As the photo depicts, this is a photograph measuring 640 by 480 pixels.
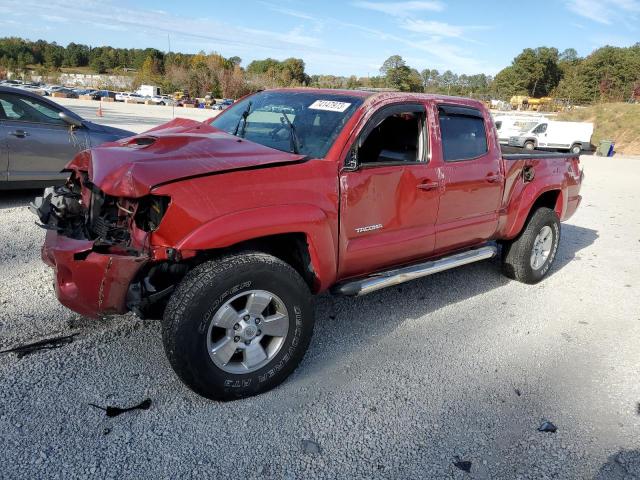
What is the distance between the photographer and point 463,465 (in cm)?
251

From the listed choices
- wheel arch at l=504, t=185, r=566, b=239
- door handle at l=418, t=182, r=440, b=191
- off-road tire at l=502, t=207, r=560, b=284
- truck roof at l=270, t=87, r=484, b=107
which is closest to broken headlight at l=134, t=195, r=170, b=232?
truck roof at l=270, t=87, r=484, b=107

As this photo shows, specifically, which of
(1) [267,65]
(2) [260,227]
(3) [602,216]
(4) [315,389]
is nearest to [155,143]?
(2) [260,227]

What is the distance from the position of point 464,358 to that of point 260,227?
6.20 feet

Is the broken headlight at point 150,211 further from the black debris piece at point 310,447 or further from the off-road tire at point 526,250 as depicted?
the off-road tire at point 526,250

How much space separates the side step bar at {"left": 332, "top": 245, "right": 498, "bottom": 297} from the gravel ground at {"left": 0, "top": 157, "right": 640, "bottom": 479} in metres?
0.48

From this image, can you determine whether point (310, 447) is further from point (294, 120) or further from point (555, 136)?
point (555, 136)

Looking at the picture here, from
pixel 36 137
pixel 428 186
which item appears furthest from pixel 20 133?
pixel 428 186

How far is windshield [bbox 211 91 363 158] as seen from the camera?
3.39 metres

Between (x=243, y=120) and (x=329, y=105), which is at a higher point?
(x=329, y=105)

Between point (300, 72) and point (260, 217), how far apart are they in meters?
121

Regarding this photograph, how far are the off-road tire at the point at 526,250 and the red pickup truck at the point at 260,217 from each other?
1013 millimetres

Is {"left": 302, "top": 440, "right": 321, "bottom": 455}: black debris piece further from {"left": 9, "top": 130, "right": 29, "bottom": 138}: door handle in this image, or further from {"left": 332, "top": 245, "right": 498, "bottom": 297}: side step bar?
{"left": 9, "top": 130, "right": 29, "bottom": 138}: door handle

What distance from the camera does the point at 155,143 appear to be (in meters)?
3.05

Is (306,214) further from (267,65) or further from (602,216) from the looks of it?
(267,65)
